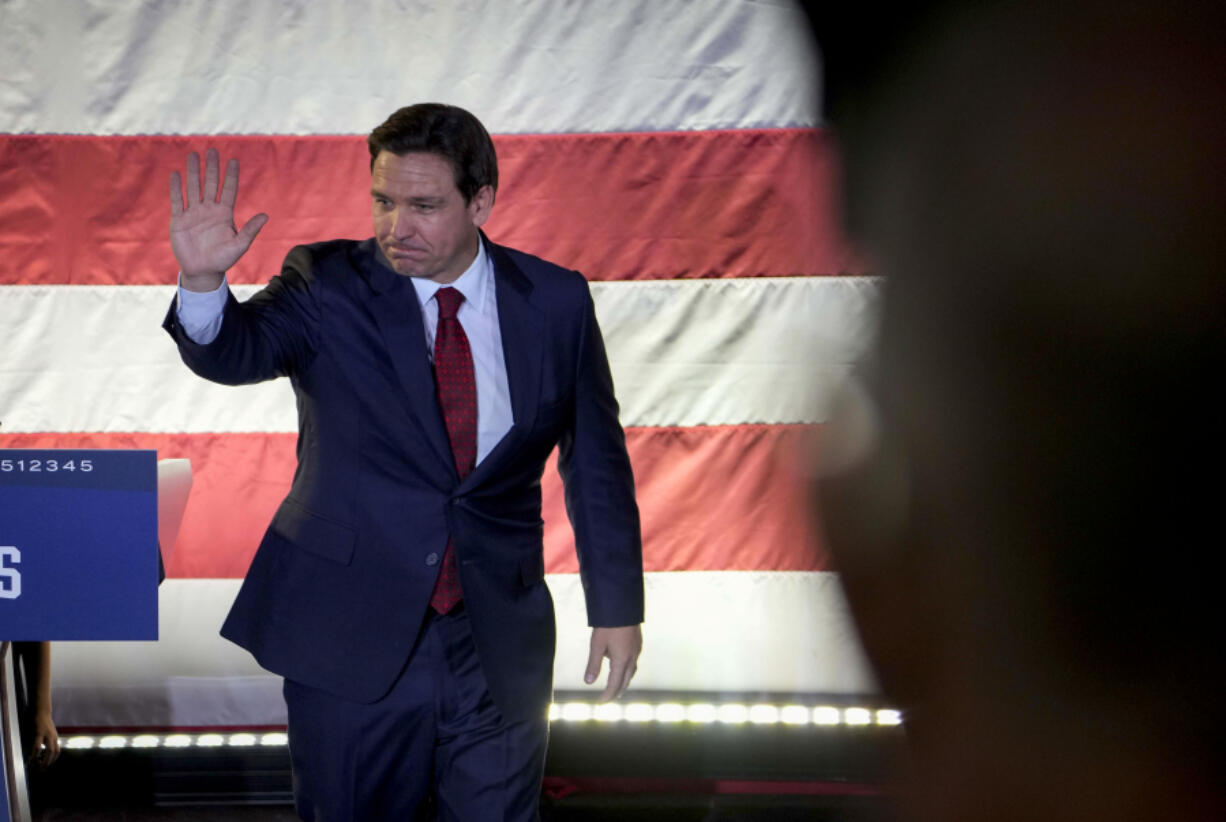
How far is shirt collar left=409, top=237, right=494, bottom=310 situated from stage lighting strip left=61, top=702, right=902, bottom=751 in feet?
4.07

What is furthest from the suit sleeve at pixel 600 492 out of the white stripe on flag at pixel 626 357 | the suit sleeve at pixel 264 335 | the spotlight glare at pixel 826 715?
the spotlight glare at pixel 826 715

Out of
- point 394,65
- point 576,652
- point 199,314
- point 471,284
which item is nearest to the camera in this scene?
point 199,314

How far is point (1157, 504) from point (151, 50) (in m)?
2.20

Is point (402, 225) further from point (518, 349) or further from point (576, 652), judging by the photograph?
point (576, 652)

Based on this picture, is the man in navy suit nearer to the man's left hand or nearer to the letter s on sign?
the man's left hand

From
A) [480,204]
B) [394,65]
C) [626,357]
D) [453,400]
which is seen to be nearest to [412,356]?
[453,400]

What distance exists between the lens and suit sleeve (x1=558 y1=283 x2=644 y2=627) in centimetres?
151

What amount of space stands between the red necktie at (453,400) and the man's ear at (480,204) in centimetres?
10

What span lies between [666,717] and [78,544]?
1478mm

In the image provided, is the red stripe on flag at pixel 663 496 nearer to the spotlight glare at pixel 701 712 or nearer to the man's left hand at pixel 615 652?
the spotlight glare at pixel 701 712

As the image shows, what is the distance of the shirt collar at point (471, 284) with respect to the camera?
1445mm

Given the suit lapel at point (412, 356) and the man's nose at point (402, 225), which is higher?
the man's nose at point (402, 225)

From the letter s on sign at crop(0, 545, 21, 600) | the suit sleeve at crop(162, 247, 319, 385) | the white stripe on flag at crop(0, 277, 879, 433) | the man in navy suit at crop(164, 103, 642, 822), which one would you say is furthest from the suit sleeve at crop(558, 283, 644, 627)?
the white stripe on flag at crop(0, 277, 879, 433)

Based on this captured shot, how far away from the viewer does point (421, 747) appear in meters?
1.46
